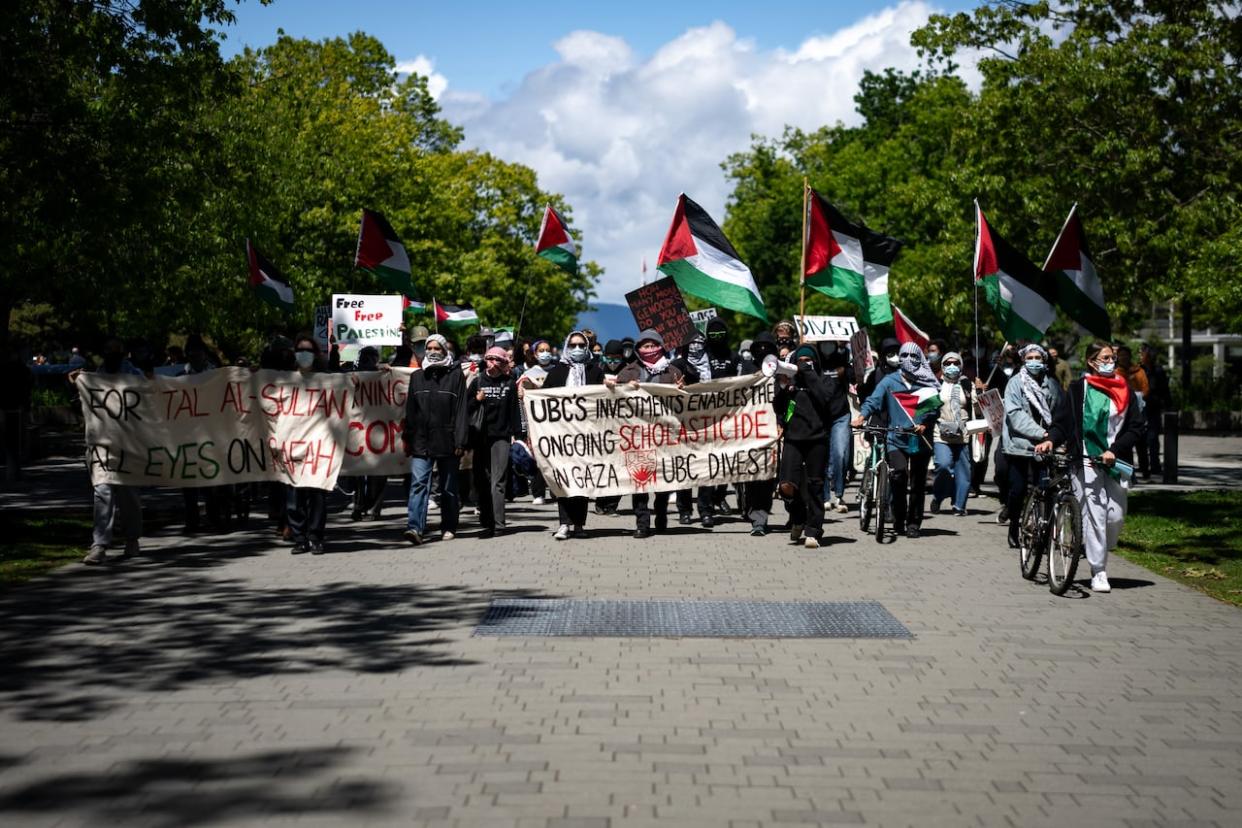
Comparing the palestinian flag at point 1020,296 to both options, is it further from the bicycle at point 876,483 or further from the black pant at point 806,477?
the black pant at point 806,477

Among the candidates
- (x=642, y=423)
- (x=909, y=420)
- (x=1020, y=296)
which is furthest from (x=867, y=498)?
(x=1020, y=296)

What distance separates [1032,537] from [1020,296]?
4.78 meters

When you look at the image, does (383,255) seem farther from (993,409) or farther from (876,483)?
(876,483)

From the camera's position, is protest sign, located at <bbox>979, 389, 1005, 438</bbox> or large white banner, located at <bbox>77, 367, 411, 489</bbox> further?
protest sign, located at <bbox>979, 389, 1005, 438</bbox>

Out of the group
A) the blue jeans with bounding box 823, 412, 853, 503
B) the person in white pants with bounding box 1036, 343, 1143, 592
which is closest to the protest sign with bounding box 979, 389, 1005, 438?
the blue jeans with bounding box 823, 412, 853, 503

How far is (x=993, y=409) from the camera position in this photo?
60.6 feet

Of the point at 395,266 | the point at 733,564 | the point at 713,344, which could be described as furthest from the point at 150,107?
the point at 733,564

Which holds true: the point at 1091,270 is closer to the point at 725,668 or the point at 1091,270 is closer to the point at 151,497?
the point at 725,668

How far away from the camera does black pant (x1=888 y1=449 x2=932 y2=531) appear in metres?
14.9

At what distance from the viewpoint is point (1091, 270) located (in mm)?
15914

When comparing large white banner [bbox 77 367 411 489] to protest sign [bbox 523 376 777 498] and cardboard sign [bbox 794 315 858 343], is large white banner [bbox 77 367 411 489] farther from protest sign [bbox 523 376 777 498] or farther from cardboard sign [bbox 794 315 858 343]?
cardboard sign [bbox 794 315 858 343]

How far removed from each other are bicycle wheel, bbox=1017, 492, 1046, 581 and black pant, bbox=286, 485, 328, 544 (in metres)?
6.15

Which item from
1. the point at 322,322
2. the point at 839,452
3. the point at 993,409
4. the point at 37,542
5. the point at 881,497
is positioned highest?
the point at 322,322

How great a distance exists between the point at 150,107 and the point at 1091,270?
10.9m
